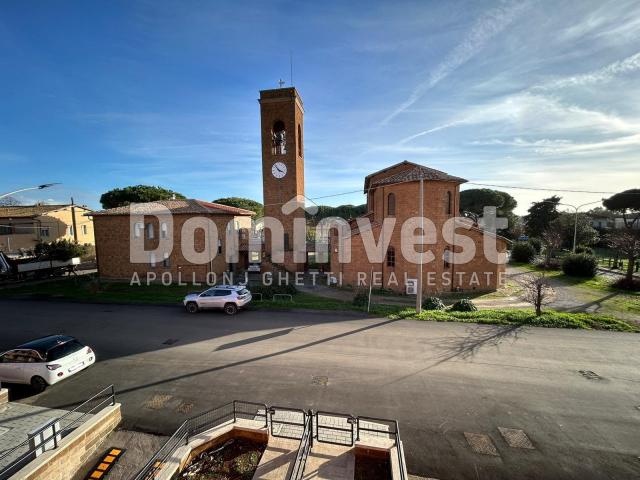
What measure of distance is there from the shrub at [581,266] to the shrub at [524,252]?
764cm

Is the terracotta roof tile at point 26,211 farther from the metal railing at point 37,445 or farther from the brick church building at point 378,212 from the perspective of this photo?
the metal railing at point 37,445

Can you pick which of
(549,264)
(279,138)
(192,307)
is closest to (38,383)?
(192,307)

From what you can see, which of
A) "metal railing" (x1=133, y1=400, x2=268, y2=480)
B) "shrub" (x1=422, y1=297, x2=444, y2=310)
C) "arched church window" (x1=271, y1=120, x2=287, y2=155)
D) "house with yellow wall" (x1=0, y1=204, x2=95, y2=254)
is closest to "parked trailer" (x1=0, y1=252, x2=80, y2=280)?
"house with yellow wall" (x1=0, y1=204, x2=95, y2=254)

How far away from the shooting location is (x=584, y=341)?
39.7 feet

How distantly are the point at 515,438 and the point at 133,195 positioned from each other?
2304 inches

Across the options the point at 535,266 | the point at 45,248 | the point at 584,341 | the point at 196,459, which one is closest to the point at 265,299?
the point at 196,459

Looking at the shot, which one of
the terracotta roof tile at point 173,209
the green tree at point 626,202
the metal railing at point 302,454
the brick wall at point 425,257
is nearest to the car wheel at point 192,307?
the terracotta roof tile at point 173,209

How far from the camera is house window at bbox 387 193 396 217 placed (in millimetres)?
21094

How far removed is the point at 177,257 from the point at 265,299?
1046cm

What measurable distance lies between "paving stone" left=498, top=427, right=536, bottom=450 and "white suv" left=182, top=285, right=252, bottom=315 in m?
12.8

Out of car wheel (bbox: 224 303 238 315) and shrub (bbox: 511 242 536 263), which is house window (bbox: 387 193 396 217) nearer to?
car wheel (bbox: 224 303 238 315)

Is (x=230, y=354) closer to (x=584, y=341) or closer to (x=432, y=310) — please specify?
(x=432, y=310)

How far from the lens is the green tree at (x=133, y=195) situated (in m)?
50.2

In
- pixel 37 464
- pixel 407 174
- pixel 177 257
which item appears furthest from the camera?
pixel 177 257
